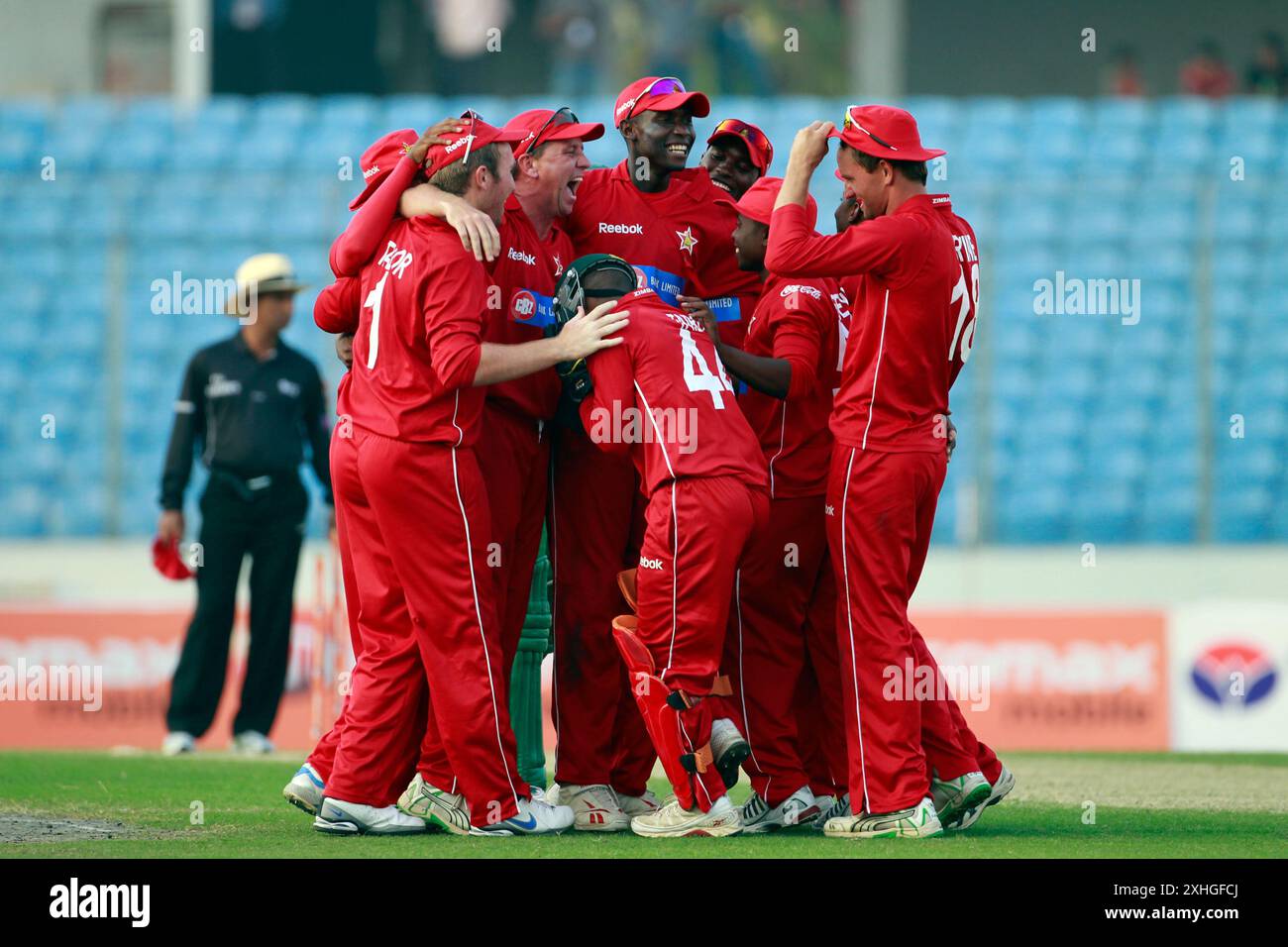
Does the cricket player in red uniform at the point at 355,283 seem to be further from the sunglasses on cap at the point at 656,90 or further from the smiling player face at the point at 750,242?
the smiling player face at the point at 750,242

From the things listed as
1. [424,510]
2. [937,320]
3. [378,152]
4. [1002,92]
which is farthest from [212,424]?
[1002,92]

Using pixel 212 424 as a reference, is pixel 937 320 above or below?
above

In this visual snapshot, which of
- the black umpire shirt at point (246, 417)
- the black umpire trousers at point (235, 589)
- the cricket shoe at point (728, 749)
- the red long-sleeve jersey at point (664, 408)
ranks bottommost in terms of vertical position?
the black umpire trousers at point (235, 589)

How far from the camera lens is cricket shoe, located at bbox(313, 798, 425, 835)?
592 centimetres

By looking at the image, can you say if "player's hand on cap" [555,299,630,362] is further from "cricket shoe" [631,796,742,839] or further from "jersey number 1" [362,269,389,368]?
"cricket shoe" [631,796,742,839]

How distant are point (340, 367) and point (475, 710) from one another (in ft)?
21.9

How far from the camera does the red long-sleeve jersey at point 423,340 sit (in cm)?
574

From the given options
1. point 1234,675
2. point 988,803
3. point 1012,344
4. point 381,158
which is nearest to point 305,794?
point 381,158

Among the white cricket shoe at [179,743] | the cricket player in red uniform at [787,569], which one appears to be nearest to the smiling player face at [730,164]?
the cricket player in red uniform at [787,569]

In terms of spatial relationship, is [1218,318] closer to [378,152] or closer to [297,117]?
[297,117]

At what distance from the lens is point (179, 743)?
9844 mm

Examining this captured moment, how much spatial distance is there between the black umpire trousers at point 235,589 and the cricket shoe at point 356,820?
418 centimetres

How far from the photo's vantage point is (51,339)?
47.3 feet
